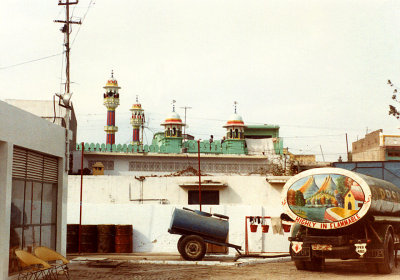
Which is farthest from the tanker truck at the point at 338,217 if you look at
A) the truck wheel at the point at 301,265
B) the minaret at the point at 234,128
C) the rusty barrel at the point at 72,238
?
the minaret at the point at 234,128

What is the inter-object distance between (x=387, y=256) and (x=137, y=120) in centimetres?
A: 5099

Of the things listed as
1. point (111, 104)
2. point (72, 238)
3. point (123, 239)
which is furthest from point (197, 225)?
point (111, 104)

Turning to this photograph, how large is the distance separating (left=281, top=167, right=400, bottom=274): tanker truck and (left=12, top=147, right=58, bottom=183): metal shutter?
6958 mm

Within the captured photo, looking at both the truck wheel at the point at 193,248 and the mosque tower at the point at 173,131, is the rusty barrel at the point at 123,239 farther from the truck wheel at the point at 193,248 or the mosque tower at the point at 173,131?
the mosque tower at the point at 173,131

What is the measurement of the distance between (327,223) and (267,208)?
8483 mm

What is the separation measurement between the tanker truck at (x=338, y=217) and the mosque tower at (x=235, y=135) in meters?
31.5

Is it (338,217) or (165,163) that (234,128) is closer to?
(165,163)

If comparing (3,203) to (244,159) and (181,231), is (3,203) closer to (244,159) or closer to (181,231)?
(181,231)

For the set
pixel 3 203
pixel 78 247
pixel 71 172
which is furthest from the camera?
pixel 71 172

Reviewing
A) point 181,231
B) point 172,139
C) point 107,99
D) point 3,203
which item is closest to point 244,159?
point 172,139

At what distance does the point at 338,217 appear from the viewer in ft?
47.9

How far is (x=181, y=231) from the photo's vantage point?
18.7m

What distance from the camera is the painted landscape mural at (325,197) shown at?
14547 millimetres

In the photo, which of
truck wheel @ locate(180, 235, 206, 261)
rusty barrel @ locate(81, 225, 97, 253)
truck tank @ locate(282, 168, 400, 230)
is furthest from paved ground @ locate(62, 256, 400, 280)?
rusty barrel @ locate(81, 225, 97, 253)
